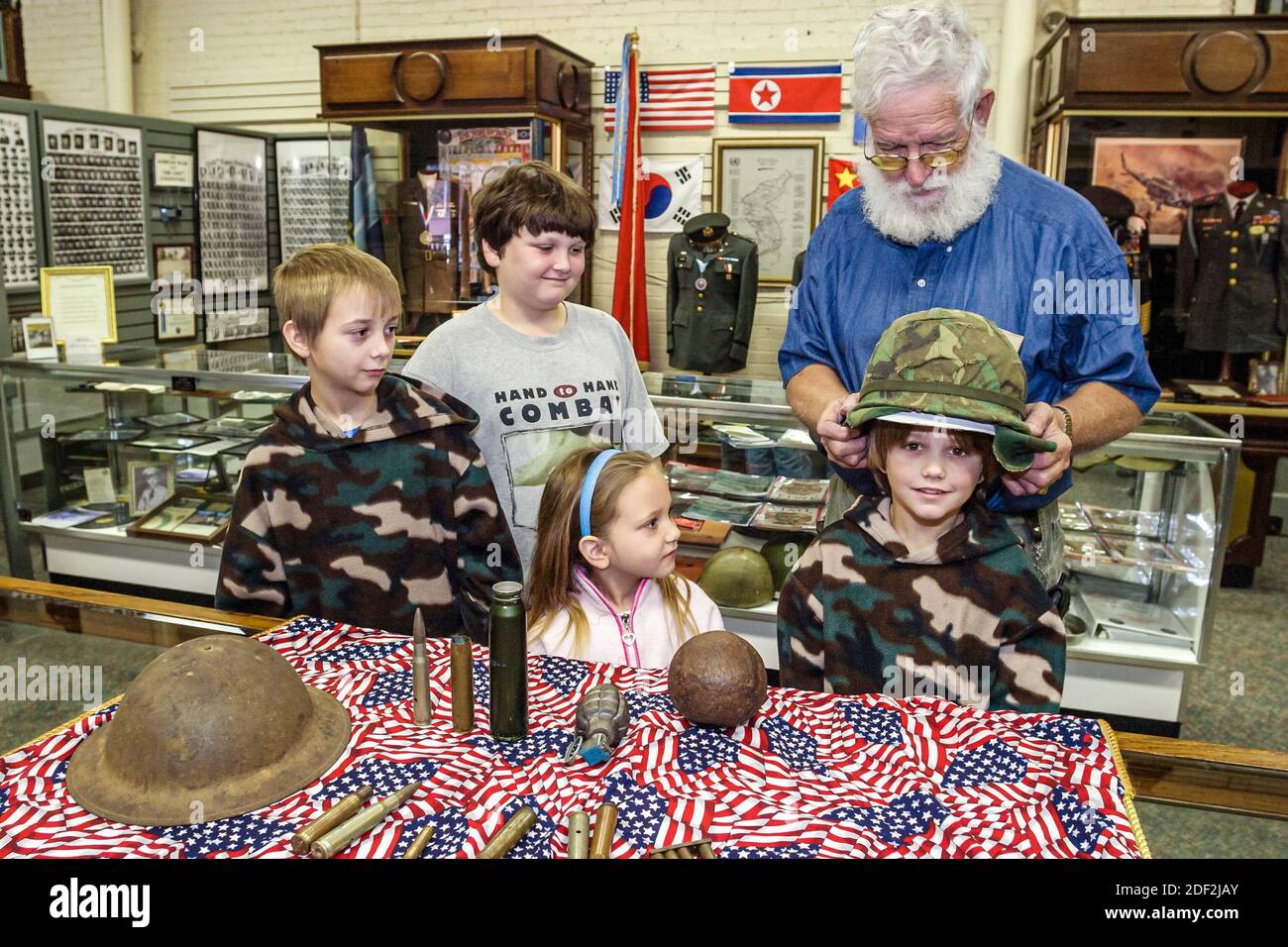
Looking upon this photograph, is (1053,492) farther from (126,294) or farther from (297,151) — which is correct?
(297,151)

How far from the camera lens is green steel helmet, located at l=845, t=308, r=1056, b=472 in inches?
62.4

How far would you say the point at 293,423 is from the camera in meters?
2.09

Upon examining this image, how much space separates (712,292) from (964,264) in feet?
→ 14.8

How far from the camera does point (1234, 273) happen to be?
555cm

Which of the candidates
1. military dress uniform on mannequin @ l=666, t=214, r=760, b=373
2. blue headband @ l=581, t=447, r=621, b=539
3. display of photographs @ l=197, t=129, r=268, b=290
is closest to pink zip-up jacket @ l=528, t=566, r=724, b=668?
blue headband @ l=581, t=447, r=621, b=539

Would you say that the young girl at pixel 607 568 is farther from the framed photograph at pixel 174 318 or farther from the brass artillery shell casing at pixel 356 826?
the framed photograph at pixel 174 318

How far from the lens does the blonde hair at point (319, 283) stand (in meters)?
2.02

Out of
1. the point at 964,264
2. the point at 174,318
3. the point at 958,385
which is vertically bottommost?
the point at 958,385

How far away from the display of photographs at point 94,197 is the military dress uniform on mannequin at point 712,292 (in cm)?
371

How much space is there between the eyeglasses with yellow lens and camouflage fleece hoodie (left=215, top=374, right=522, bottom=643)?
3.50 feet

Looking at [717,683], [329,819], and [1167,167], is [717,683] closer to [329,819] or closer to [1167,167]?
[329,819]

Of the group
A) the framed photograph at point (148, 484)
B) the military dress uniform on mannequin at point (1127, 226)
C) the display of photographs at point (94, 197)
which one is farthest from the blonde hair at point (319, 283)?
the military dress uniform on mannequin at point (1127, 226)

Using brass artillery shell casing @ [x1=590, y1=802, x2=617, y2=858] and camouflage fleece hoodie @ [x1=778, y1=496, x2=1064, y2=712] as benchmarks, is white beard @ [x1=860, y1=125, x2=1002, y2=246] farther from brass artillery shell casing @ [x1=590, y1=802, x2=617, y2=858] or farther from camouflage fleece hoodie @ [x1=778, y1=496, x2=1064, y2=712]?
brass artillery shell casing @ [x1=590, y1=802, x2=617, y2=858]

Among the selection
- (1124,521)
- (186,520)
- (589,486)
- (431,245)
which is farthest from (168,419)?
(1124,521)
